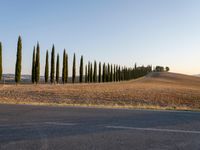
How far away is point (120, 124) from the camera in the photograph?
8633 mm

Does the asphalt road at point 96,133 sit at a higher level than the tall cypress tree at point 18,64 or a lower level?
lower

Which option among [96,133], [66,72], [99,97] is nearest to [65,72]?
[66,72]

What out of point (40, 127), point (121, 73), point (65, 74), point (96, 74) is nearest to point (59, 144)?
point (40, 127)

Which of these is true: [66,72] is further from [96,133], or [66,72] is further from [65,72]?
[96,133]

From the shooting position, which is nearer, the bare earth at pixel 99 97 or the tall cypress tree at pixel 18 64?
the bare earth at pixel 99 97

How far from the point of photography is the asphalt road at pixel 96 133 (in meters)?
6.21

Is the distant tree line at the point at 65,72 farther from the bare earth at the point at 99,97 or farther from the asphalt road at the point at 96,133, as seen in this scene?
the asphalt road at the point at 96,133

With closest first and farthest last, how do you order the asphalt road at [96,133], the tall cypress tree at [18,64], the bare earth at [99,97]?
the asphalt road at [96,133]
the bare earth at [99,97]
the tall cypress tree at [18,64]

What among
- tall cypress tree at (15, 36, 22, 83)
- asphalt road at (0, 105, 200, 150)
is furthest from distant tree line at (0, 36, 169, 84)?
asphalt road at (0, 105, 200, 150)

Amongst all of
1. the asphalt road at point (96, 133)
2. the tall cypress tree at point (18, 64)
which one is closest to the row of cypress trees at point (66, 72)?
the tall cypress tree at point (18, 64)

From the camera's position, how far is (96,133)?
24.1ft

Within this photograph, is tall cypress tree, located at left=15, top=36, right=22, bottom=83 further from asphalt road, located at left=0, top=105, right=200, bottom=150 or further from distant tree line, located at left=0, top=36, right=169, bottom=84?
asphalt road, located at left=0, top=105, right=200, bottom=150

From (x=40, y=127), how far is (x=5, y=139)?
1.49 metres

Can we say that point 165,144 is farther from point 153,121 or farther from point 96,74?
point 96,74
